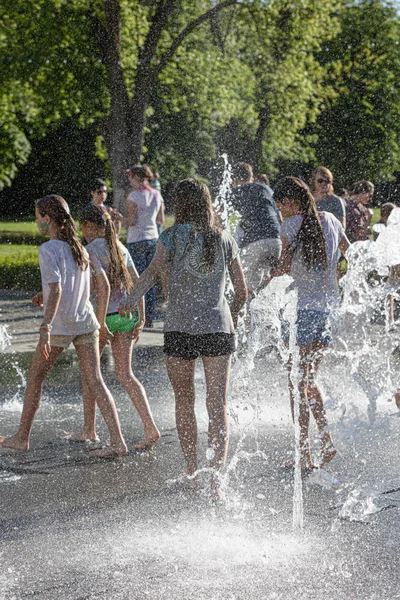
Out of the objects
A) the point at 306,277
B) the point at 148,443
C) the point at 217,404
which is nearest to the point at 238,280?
the point at 306,277

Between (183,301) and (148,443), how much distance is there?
5.14 ft

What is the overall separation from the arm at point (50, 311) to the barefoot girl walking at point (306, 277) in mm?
1389

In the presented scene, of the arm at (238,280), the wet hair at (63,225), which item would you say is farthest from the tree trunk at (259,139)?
the arm at (238,280)

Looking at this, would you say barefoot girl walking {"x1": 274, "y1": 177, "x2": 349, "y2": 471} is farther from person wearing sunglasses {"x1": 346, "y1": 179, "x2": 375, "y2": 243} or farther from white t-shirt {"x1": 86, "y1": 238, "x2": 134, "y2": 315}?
person wearing sunglasses {"x1": 346, "y1": 179, "x2": 375, "y2": 243}

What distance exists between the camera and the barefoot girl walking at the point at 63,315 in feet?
21.3

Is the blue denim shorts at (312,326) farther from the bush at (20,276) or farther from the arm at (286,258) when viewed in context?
the bush at (20,276)

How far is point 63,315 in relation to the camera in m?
6.70

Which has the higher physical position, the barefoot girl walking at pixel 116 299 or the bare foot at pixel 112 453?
the barefoot girl walking at pixel 116 299

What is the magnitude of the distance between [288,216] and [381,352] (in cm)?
509

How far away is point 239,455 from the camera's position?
269 inches

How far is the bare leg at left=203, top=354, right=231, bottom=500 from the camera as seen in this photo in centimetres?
586

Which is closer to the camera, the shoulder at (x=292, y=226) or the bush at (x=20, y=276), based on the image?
the shoulder at (x=292, y=226)

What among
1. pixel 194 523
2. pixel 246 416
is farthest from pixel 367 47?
pixel 194 523

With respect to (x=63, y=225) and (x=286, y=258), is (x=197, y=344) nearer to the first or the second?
(x=286, y=258)
